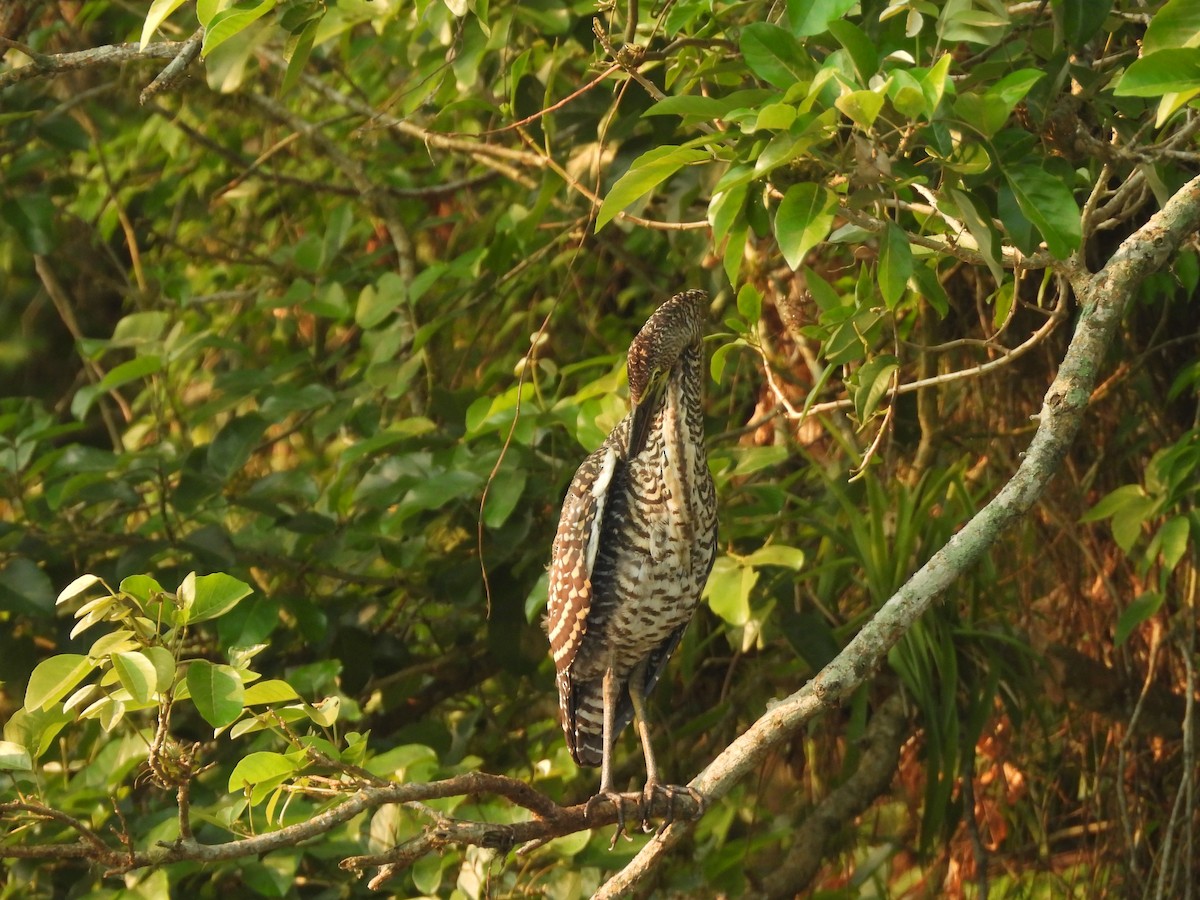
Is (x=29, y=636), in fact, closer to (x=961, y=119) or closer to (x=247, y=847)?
(x=247, y=847)

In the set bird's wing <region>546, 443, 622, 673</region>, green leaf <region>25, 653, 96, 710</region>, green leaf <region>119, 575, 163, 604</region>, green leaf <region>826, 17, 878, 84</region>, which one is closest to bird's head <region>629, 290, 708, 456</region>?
bird's wing <region>546, 443, 622, 673</region>

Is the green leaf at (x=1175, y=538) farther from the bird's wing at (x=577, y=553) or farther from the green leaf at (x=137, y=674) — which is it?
the green leaf at (x=137, y=674)

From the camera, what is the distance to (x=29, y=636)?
349cm

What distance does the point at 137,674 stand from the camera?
1.71 m

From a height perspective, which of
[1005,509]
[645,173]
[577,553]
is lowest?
[577,553]

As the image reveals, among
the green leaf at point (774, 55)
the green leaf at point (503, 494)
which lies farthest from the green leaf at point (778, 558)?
the green leaf at point (774, 55)

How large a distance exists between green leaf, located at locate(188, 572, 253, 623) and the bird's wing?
1016mm

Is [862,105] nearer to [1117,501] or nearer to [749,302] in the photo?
[749,302]

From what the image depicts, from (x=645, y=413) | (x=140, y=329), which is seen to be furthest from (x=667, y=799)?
(x=140, y=329)

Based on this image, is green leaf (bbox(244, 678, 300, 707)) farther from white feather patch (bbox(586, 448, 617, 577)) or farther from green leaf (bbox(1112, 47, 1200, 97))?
green leaf (bbox(1112, 47, 1200, 97))

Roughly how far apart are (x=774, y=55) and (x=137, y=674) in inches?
47.8

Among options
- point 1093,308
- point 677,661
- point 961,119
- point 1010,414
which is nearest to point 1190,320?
point 1010,414

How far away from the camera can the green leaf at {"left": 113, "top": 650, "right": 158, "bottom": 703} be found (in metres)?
1.70

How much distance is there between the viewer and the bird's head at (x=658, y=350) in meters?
2.63
